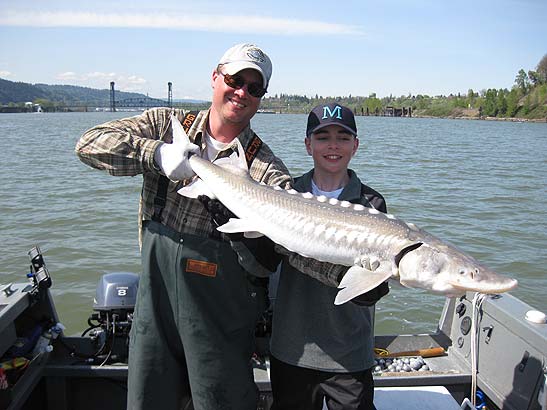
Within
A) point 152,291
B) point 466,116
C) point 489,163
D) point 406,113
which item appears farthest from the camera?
point 406,113

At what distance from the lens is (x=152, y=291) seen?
2830 millimetres

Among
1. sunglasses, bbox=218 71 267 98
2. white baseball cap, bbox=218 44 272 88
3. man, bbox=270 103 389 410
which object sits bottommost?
man, bbox=270 103 389 410

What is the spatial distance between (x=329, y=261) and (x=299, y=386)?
0.71 m

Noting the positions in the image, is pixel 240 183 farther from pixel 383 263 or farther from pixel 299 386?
pixel 299 386

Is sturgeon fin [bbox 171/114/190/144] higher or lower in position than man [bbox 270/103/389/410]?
higher

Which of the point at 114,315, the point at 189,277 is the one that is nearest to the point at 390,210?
the point at 114,315

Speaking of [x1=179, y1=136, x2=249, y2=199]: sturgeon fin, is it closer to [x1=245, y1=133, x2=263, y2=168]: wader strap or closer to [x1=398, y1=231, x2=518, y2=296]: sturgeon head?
[x1=245, y1=133, x2=263, y2=168]: wader strap

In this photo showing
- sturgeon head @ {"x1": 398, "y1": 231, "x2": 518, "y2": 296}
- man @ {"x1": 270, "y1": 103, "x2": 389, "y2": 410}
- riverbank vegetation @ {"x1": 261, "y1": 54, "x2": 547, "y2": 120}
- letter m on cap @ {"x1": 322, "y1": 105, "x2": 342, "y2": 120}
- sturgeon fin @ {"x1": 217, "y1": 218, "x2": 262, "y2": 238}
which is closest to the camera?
sturgeon head @ {"x1": 398, "y1": 231, "x2": 518, "y2": 296}

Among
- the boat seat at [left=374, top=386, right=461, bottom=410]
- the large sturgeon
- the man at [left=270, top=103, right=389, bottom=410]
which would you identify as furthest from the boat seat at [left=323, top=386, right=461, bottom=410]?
the large sturgeon

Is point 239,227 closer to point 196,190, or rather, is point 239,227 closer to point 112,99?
point 196,190

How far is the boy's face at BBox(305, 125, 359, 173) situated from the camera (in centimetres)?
296

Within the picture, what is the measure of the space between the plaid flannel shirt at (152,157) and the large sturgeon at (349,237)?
13 centimetres

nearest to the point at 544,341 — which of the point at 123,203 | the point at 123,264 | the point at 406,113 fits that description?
the point at 123,264

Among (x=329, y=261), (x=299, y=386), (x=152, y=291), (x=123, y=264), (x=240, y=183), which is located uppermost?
(x=240, y=183)
